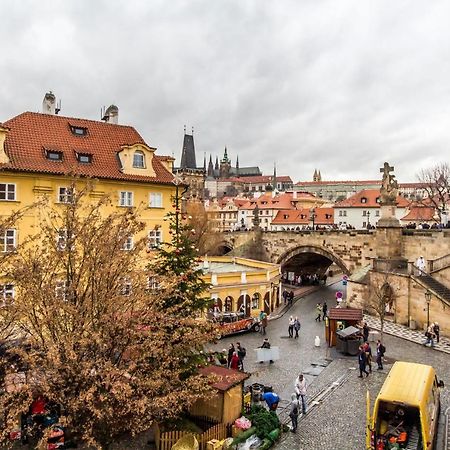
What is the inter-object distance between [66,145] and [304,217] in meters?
60.2

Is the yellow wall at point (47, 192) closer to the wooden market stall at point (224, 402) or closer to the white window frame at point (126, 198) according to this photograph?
the white window frame at point (126, 198)

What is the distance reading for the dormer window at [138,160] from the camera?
2620cm

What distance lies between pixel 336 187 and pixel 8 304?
17267 cm

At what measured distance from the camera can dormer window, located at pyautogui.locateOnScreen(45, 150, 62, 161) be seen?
2397cm

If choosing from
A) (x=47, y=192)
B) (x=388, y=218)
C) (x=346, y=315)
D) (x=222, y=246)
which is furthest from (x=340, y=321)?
(x=222, y=246)

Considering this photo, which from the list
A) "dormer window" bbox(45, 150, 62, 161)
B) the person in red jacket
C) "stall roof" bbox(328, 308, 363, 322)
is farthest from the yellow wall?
"stall roof" bbox(328, 308, 363, 322)

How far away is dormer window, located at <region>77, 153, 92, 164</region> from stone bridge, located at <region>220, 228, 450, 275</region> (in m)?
19.8

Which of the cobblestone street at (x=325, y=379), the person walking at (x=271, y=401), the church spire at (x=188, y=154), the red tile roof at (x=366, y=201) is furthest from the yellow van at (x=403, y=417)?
the church spire at (x=188, y=154)

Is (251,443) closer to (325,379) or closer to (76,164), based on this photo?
(325,379)

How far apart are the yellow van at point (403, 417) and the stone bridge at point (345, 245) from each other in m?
17.5

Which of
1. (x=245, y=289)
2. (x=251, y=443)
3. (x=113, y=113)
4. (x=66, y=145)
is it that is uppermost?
(x=113, y=113)

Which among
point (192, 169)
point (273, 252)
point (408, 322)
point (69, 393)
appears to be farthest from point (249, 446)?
point (192, 169)

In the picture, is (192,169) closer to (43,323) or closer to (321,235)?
(321,235)

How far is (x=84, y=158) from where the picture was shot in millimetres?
25375
